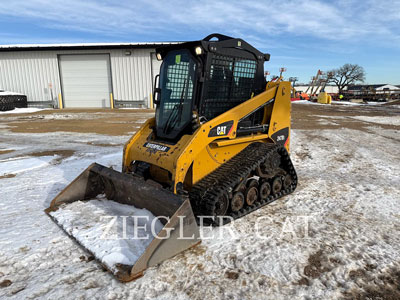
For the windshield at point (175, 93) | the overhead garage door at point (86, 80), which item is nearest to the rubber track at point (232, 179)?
the windshield at point (175, 93)

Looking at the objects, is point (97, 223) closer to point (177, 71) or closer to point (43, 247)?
point (43, 247)

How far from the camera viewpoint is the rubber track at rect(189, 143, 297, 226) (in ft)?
11.8

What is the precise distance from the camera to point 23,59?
2391cm

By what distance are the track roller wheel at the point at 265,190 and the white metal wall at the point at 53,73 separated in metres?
20.2

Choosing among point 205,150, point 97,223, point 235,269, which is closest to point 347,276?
point 235,269

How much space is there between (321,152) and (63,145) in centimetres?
802

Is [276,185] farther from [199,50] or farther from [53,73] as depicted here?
[53,73]

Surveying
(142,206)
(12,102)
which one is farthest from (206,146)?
(12,102)

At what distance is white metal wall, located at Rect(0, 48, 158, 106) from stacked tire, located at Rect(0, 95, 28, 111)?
134 centimetres

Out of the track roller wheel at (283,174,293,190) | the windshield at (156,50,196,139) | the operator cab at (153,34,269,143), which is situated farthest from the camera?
the track roller wheel at (283,174,293,190)

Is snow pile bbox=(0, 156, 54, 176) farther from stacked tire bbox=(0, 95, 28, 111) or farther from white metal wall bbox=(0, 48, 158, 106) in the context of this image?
stacked tire bbox=(0, 95, 28, 111)

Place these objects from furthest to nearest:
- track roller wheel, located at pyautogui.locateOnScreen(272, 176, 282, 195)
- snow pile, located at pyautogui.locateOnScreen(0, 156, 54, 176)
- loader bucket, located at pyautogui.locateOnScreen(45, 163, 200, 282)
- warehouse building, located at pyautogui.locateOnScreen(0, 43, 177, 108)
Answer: warehouse building, located at pyautogui.locateOnScreen(0, 43, 177, 108) → snow pile, located at pyautogui.locateOnScreen(0, 156, 54, 176) → track roller wheel, located at pyautogui.locateOnScreen(272, 176, 282, 195) → loader bucket, located at pyautogui.locateOnScreen(45, 163, 200, 282)

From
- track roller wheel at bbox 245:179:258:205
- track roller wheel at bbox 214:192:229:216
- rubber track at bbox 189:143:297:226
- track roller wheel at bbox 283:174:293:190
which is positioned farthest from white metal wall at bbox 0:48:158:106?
track roller wheel at bbox 214:192:229:216

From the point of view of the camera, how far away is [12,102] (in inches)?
857
